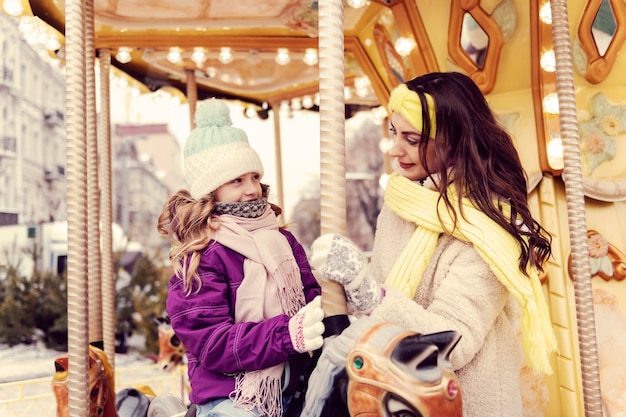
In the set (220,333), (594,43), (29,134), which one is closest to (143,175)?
(29,134)

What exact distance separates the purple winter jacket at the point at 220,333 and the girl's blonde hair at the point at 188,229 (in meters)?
0.03

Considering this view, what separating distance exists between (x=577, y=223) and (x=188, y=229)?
143 centimetres

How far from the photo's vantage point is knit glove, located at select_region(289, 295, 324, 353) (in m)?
1.50

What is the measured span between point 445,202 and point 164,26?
323 centimetres

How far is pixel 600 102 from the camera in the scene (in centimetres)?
315

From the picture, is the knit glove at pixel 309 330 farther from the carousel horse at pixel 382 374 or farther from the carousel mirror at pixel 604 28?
the carousel mirror at pixel 604 28

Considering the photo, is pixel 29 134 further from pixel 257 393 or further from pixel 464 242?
pixel 464 242

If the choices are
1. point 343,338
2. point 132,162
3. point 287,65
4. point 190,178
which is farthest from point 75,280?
point 132,162

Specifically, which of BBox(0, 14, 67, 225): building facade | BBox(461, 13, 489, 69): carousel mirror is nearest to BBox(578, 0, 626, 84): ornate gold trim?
BBox(461, 13, 489, 69): carousel mirror

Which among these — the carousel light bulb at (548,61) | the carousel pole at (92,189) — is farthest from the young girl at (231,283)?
the carousel light bulb at (548,61)

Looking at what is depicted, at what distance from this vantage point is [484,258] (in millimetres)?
1665

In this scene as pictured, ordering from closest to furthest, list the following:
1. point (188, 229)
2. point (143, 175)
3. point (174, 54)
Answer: point (188, 229), point (174, 54), point (143, 175)

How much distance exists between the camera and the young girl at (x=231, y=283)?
168cm

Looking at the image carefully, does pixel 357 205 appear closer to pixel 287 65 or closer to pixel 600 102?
pixel 287 65
